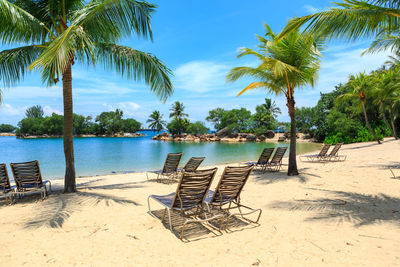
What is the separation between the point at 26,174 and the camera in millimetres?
5836

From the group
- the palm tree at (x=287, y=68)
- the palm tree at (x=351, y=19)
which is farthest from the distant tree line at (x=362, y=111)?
the palm tree at (x=351, y=19)

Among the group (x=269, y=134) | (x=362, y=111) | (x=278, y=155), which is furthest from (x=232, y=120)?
(x=278, y=155)

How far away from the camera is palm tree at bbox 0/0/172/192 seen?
5621 millimetres

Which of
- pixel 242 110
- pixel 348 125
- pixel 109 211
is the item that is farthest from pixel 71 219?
pixel 242 110

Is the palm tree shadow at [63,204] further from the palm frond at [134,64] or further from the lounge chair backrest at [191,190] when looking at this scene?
the palm frond at [134,64]

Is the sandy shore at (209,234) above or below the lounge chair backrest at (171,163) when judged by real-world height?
below

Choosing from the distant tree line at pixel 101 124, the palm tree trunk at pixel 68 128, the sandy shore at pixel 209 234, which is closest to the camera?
the sandy shore at pixel 209 234

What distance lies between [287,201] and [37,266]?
450cm

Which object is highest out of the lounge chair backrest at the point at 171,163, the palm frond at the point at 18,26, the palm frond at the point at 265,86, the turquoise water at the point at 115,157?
the palm frond at the point at 18,26

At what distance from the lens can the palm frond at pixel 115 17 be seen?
5566 mm

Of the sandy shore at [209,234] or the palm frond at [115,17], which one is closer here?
the sandy shore at [209,234]

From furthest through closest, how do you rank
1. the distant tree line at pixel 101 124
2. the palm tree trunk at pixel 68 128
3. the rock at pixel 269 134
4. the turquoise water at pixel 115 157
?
1. the distant tree line at pixel 101 124
2. the rock at pixel 269 134
3. the turquoise water at pixel 115 157
4. the palm tree trunk at pixel 68 128

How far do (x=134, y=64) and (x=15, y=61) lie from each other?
2884 mm

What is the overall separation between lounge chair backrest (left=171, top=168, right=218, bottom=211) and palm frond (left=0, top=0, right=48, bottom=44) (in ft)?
15.8
